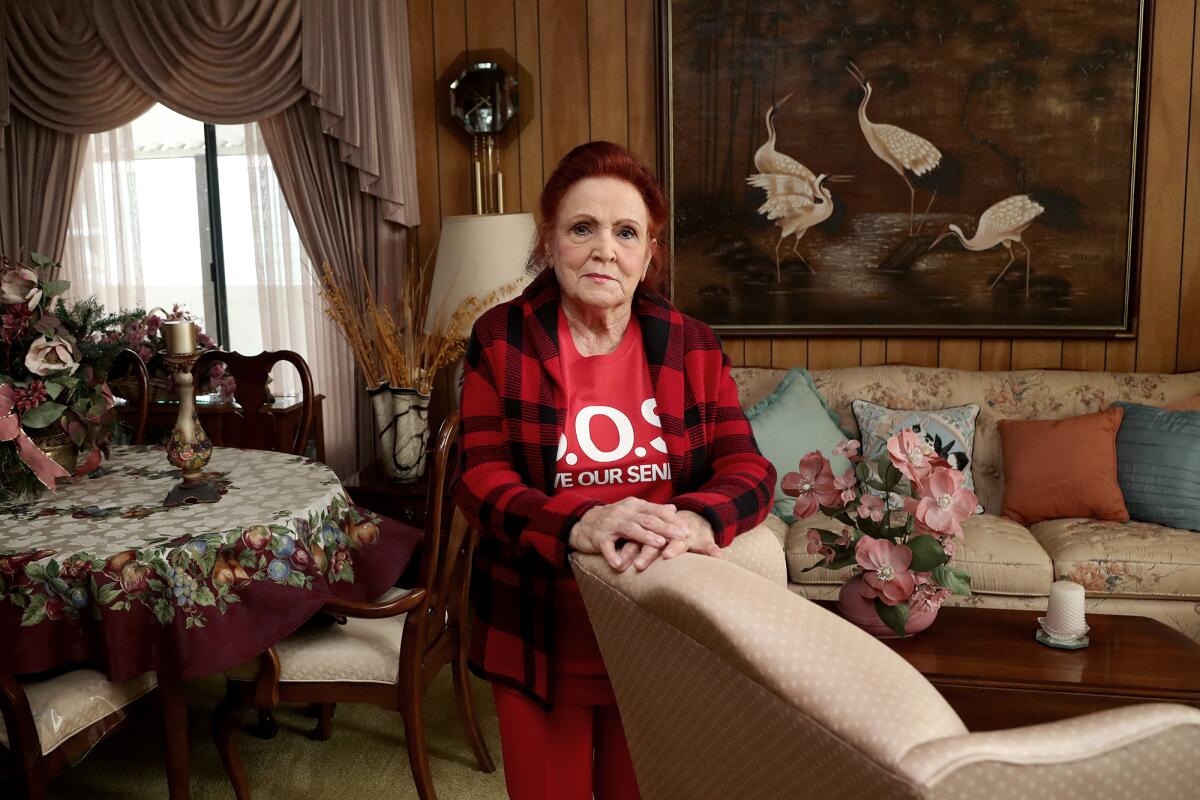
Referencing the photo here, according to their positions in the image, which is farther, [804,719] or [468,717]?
[468,717]

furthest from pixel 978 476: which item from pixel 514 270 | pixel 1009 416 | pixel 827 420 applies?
pixel 514 270

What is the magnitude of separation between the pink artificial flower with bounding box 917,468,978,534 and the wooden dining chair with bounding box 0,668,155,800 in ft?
5.18

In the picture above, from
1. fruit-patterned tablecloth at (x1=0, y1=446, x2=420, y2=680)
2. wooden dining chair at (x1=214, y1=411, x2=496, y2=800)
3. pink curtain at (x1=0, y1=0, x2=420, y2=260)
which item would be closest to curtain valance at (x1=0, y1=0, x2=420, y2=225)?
pink curtain at (x1=0, y1=0, x2=420, y2=260)

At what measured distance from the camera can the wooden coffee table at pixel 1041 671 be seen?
184cm

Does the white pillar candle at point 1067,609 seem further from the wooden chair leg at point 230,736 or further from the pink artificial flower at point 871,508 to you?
the wooden chair leg at point 230,736

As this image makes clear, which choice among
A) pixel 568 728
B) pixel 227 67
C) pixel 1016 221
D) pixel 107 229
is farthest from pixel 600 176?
pixel 107 229

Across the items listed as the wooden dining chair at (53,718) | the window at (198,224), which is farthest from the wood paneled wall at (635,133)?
the wooden dining chair at (53,718)

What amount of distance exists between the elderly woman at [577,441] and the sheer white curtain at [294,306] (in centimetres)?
260

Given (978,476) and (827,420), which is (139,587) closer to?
(827,420)

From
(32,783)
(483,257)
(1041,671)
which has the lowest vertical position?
(32,783)

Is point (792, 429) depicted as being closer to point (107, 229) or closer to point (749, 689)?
point (749, 689)

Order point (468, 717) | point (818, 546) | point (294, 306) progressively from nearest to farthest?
point (818, 546), point (468, 717), point (294, 306)

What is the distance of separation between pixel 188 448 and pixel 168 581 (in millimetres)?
482

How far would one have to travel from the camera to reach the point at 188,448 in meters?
2.20
